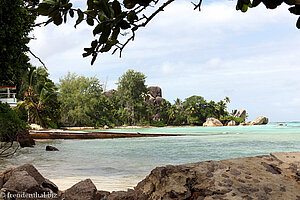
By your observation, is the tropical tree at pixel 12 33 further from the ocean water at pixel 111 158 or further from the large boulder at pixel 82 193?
the large boulder at pixel 82 193

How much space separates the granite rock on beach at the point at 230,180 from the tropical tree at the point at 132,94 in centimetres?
5078

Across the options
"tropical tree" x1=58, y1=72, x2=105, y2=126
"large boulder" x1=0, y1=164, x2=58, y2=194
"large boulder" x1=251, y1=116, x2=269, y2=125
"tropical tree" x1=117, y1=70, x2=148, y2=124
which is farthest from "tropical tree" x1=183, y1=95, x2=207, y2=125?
"large boulder" x1=0, y1=164, x2=58, y2=194

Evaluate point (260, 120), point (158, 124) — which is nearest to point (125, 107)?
point (158, 124)

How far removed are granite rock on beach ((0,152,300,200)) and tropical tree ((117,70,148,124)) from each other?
50.8 m

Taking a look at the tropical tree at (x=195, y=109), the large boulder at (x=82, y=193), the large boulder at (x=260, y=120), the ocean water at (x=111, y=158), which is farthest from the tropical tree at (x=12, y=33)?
the large boulder at (x=260, y=120)

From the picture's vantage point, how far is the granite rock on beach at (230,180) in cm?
184

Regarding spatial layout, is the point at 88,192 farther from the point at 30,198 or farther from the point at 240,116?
the point at 240,116

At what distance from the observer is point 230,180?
1.93 metres

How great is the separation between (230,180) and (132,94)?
52186 millimetres

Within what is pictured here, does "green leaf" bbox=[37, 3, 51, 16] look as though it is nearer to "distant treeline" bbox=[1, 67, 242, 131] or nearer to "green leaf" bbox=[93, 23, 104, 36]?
"green leaf" bbox=[93, 23, 104, 36]

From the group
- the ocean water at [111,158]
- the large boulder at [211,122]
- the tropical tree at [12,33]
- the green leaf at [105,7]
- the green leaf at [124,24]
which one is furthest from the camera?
the large boulder at [211,122]

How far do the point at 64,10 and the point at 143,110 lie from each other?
5365 cm

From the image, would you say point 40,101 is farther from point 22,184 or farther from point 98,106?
point 22,184

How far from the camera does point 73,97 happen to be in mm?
43219
